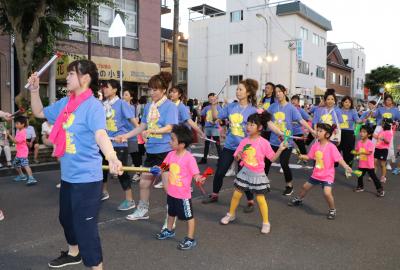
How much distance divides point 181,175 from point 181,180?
54 millimetres

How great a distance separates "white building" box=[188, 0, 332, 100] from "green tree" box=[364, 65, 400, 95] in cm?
1628

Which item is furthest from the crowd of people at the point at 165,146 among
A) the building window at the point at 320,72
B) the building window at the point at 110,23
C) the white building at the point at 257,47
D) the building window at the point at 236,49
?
the building window at the point at 320,72

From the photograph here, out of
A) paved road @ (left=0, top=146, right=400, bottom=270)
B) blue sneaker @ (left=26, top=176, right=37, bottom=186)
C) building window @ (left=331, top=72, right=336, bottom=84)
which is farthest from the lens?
building window @ (left=331, top=72, right=336, bottom=84)

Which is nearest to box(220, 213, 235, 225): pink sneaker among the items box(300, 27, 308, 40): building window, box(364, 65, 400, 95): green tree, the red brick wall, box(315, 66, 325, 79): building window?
the red brick wall

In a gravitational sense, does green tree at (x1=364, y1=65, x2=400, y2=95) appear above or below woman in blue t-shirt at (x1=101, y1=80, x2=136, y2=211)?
above

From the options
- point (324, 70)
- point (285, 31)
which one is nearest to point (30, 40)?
point (285, 31)

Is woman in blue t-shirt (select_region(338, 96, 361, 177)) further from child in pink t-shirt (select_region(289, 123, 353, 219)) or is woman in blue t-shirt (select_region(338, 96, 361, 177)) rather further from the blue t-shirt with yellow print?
the blue t-shirt with yellow print

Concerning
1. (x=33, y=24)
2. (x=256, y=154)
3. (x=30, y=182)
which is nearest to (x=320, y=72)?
(x=33, y=24)

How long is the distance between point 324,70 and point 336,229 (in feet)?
132

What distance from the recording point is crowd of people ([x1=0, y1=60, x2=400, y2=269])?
123 inches

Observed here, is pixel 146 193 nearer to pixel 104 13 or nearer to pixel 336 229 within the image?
pixel 336 229

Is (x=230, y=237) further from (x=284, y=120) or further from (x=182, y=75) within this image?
(x=182, y=75)

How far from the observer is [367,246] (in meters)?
4.52

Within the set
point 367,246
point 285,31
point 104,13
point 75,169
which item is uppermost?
point 285,31
